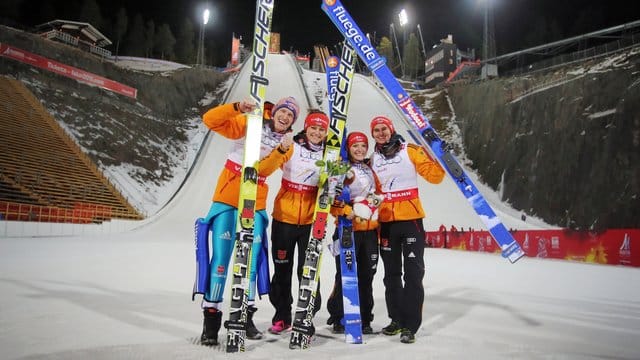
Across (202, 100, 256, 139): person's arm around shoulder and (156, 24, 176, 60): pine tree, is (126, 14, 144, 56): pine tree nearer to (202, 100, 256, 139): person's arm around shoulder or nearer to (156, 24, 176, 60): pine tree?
(156, 24, 176, 60): pine tree

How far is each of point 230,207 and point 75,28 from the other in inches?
1686

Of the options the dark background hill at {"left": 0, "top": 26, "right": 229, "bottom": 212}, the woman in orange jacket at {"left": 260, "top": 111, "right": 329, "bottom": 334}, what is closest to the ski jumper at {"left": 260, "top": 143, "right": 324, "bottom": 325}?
the woman in orange jacket at {"left": 260, "top": 111, "right": 329, "bottom": 334}

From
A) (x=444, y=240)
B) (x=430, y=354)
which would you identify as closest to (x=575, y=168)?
(x=444, y=240)

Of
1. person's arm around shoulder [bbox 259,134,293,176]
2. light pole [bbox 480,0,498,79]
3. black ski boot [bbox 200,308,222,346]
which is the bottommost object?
black ski boot [bbox 200,308,222,346]

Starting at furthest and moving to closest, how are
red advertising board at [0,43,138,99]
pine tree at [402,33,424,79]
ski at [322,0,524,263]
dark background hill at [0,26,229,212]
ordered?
pine tree at [402,33,424,79], dark background hill at [0,26,229,212], red advertising board at [0,43,138,99], ski at [322,0,524,263]

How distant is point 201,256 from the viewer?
3.18 metres

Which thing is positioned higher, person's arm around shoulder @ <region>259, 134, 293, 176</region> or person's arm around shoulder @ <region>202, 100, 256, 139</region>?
person's arm around shoulder @ <region>202, 100, 256, 139</region>

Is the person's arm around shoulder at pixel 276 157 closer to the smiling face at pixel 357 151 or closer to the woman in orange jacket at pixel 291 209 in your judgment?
the woman in orange jacket at pixel 291 209

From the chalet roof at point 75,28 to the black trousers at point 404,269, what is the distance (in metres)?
42.8

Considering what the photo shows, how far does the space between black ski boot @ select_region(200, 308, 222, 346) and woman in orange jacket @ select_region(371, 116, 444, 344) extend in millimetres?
1334

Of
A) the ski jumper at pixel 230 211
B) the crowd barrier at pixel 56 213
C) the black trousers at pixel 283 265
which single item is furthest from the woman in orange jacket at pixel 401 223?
the crowd barrier at pixel 56 213

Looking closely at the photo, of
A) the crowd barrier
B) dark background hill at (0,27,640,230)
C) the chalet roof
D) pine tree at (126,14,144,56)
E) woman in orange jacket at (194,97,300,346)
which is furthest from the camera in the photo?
pine tree at (126,14,144,56)

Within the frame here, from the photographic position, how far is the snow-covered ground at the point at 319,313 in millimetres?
2820

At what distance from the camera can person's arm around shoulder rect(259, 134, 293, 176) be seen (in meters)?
3.30
